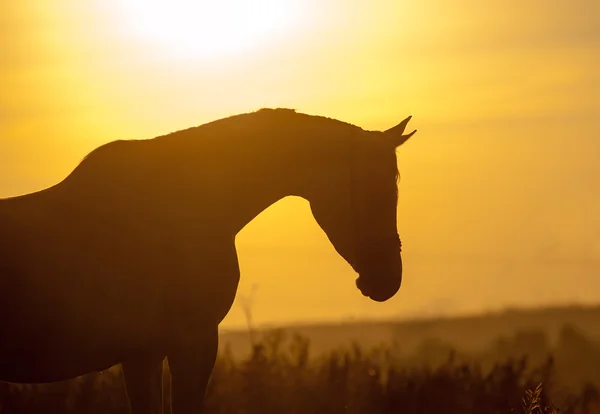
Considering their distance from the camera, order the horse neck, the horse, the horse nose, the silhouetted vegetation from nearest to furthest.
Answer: the horse, the horse neck, the horse nose, the silhouetted vegetation

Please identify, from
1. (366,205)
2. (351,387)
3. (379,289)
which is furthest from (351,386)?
(366,205)

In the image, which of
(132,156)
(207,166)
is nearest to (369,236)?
(207,166)

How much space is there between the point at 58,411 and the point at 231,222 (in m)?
3.39

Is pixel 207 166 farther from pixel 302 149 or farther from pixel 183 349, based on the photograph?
pixel 183 349

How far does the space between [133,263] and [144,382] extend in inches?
38.3

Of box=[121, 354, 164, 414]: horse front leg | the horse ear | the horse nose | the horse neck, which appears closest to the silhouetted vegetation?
the horse nose

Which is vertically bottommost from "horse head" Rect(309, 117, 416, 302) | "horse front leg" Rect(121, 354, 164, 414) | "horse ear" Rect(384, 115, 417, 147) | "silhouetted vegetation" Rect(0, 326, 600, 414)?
"silhouetted vegetation" Rect(0, 326, 600, 414)

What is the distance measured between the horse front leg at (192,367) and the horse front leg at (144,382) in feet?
0.66

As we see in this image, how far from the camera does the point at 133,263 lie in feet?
28.5

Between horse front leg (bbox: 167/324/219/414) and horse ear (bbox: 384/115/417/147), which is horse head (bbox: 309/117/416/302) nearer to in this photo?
horse ear (bbox: 384/115/417/147)

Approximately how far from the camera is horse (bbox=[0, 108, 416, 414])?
849 centimetres

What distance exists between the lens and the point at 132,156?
8.80m

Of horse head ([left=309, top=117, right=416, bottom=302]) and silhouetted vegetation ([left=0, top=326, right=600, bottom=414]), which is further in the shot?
silhouetted vegetation ([left=0, top=326, right=600, bottom=414])

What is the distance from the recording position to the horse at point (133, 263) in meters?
8.49
